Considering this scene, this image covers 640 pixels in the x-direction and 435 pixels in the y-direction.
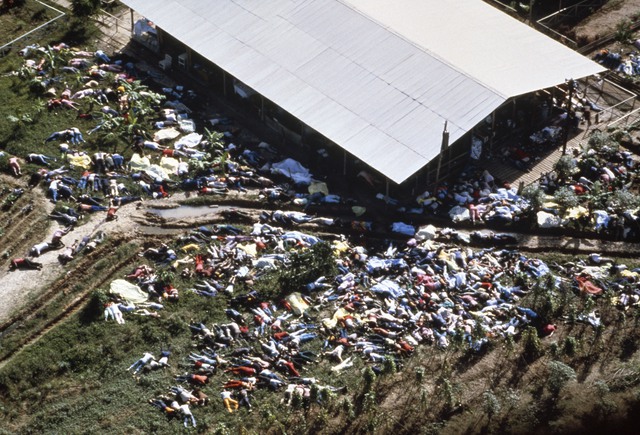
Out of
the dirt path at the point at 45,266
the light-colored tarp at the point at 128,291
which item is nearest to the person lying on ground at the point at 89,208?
the dirt path at the point at 45,266

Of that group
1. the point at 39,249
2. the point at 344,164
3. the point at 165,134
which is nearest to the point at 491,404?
the point at 344,164

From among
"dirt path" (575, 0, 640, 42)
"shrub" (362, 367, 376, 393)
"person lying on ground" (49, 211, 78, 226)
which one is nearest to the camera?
"shrub" (362, 367, 376, 393)

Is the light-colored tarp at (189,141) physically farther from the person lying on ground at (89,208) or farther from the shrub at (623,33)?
the shrub at (623,33)

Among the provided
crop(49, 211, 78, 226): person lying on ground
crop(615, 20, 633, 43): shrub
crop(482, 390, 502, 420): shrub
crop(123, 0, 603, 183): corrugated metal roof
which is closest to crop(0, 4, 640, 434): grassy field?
crop(482, 390, 502, 420): shrub

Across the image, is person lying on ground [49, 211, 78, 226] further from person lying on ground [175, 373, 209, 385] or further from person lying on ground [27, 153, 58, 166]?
person lying on ground [175, 373, 209, 385]

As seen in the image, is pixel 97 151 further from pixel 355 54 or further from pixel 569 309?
pixel 569 309

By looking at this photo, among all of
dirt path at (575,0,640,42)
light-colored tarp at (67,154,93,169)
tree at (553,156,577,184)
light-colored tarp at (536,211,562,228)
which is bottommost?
light-colored tarp at (67,154,93,169)
